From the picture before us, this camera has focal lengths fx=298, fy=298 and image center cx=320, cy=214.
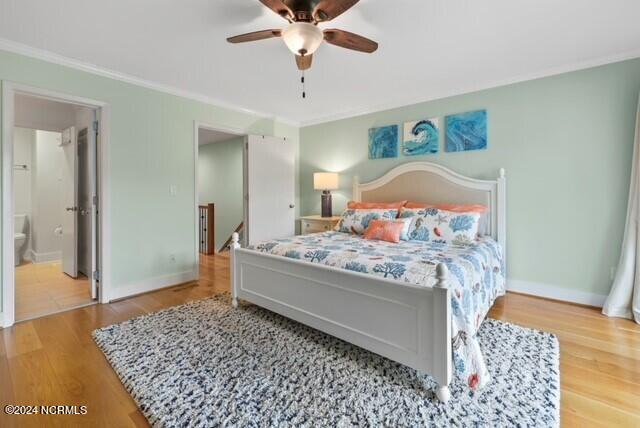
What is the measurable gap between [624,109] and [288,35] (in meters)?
3.10

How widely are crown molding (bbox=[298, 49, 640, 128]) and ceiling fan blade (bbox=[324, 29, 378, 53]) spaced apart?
1.95m

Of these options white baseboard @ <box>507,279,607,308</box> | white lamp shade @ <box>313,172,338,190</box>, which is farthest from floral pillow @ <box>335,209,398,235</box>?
white baseboard @ <box>507,279,607,308</box>

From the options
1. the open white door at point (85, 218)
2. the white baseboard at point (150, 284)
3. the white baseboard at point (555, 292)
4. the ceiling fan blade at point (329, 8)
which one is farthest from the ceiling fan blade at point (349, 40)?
the white baseboard at point (150, 284)

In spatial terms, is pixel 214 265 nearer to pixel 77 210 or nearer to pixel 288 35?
pixel 77 210

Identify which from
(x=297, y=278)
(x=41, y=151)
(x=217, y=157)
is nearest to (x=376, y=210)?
(x=297, y=278)

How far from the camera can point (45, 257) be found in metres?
4.88

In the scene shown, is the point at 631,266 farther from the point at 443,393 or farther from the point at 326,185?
the point at 326,185

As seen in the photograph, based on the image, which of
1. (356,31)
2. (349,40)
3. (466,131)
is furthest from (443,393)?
(466,131)

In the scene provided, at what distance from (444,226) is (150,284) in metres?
3.34

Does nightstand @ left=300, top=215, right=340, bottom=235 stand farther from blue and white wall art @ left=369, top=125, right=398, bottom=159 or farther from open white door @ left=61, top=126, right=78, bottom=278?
open white door @ left=61, top=126, right=78, bottom=278

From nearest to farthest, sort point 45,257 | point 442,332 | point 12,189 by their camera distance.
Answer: point 442,332 → point 12,189 → point 45,257

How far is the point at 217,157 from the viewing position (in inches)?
252

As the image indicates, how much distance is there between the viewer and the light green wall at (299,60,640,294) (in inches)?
109

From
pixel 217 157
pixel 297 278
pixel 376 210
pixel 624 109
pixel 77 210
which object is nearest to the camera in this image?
pixel 297 278
